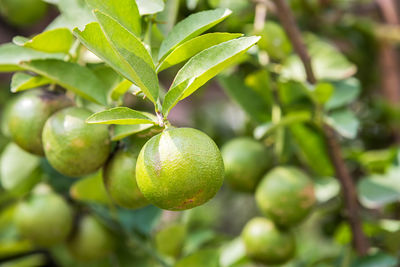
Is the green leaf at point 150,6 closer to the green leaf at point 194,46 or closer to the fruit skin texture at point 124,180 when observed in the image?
the green leaf at point 194,46

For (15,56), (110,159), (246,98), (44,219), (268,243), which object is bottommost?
(268,243)

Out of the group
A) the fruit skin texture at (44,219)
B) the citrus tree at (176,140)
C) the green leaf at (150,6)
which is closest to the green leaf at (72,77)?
the citrus tree at (176,140)

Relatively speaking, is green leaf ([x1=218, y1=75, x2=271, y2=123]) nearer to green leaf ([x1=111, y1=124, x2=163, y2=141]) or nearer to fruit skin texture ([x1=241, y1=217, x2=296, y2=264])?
fruit skin texture ([x1=241, y1=217, x2=296, y2=264])

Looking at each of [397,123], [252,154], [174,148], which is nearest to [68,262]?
[252,154]

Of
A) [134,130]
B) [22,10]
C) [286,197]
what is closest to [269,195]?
[286,197]

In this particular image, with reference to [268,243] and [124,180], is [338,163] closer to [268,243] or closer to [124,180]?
[268,243]

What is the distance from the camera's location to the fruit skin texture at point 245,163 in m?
0.86

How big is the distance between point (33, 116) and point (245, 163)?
403 mm

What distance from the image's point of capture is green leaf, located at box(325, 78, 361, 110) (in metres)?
0.84

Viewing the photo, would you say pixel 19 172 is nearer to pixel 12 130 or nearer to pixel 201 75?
pixel 12 130

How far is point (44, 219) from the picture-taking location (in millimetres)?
803

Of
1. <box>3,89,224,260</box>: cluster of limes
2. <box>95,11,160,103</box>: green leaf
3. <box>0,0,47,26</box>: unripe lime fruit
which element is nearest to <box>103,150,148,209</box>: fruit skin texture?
<box>3,89,224,260</box>: cluster of limes

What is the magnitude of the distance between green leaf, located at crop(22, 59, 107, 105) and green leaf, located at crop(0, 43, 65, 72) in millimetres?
26

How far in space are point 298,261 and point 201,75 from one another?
74cm
